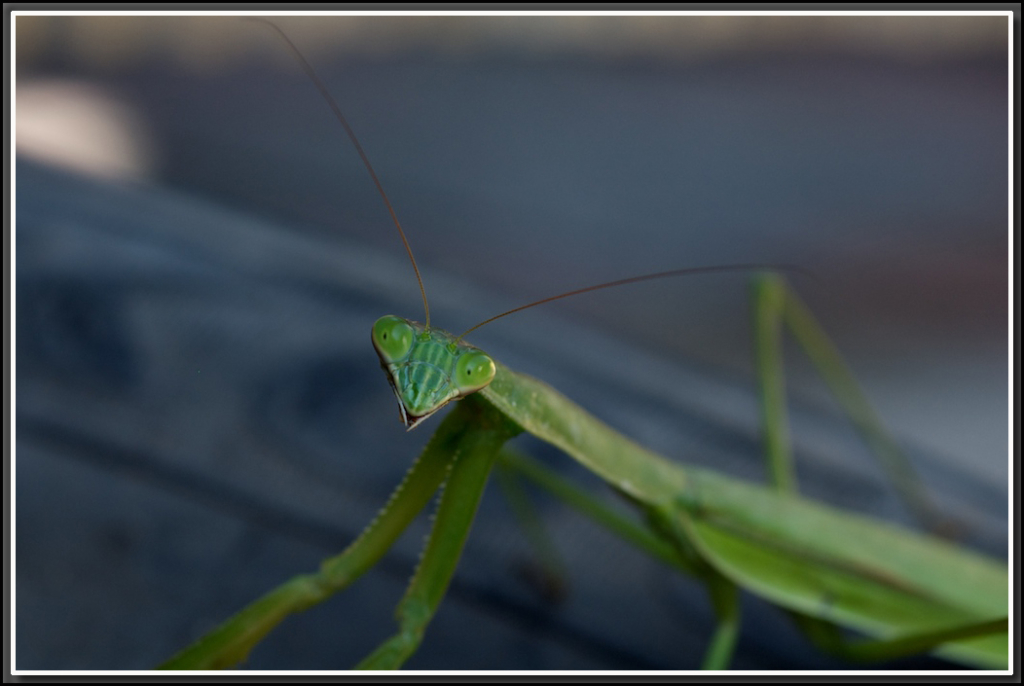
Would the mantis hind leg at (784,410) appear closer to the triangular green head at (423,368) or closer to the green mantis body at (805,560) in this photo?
the green mantis body at (805,560)

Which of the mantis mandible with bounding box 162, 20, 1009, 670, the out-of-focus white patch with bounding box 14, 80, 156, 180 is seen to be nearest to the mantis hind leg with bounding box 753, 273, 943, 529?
the mantis mandible with bounding box 162, 20, 1009, 670

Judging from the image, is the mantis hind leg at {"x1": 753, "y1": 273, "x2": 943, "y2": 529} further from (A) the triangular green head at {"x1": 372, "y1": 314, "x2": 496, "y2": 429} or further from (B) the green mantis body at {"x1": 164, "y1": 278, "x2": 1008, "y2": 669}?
(A) the triangular green head at {"x1": 372, "y1": 314, "x2": 496, "y2": 429}

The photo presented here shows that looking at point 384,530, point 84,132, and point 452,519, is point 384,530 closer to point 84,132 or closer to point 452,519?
point 452,519

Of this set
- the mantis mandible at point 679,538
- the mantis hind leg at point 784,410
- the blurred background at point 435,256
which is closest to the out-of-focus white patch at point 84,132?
the blurred background at point 435,256

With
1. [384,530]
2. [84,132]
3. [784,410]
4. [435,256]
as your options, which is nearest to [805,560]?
[784,410]

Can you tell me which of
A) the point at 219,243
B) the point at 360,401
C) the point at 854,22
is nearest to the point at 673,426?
the point at 360,401

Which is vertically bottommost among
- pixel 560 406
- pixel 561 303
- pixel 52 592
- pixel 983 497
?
pixel 983 497

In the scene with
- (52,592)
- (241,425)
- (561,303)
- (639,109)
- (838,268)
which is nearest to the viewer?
(52,592)

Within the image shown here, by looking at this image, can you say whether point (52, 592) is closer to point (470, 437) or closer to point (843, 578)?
point (470, 437)
